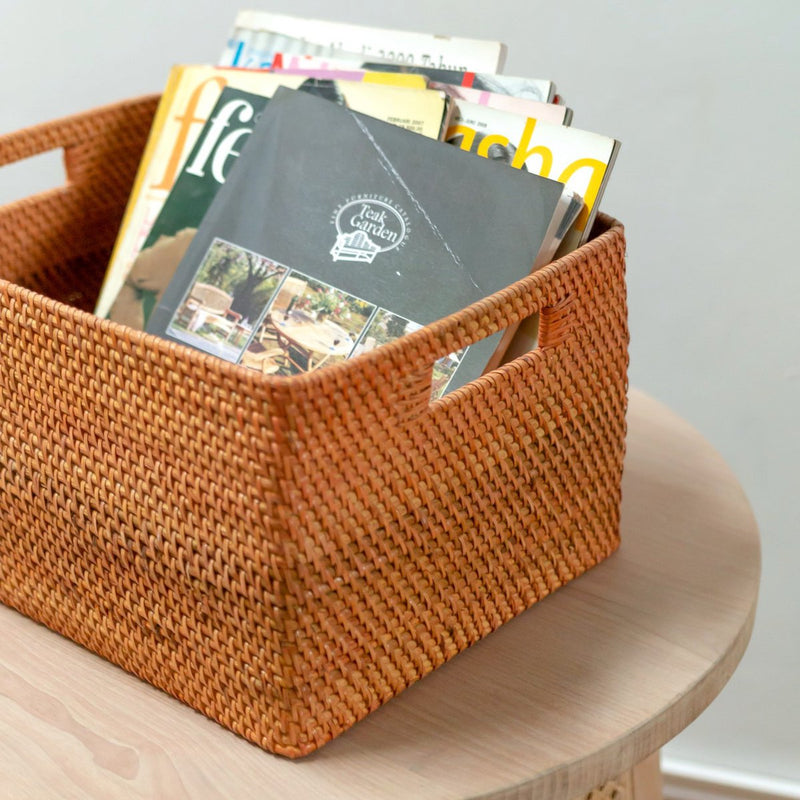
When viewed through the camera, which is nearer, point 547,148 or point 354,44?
point 547,148

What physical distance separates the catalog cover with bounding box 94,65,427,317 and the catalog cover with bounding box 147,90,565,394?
0.09 m

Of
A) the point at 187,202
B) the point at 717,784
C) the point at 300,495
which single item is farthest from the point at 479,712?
the point at 717,784

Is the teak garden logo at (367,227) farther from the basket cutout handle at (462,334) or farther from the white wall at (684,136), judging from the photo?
the white wall at (684,136)

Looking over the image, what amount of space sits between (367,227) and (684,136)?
0.50 meters

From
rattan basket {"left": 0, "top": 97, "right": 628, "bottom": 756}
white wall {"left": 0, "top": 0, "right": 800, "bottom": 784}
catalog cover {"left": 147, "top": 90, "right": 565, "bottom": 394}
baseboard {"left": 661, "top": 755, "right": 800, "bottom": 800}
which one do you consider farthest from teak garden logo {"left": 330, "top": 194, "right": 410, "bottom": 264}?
baseboard {"left": 661, "top": 755, "right": 800, "bottom": 800}

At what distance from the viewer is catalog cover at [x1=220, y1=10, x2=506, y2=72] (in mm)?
766

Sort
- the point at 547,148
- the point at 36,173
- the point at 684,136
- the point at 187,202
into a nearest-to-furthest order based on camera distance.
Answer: the point at 547,148 → the point at 187,202 → the point at 684,136 → the point at 36,173

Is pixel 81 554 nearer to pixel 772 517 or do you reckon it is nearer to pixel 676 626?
pixel 676 626

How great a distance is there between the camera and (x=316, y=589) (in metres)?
0.51

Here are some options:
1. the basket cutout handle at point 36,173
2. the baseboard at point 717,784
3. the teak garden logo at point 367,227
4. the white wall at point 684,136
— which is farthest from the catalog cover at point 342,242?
the baseboard at point 717,784

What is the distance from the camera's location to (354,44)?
2.67 ft

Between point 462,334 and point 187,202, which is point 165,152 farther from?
point 462,334

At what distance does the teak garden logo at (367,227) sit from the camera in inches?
26.1

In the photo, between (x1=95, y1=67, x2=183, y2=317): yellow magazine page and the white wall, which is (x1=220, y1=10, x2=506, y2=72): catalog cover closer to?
(x1=95, y1=67, x2=183, y2=317): yellow magazine page
